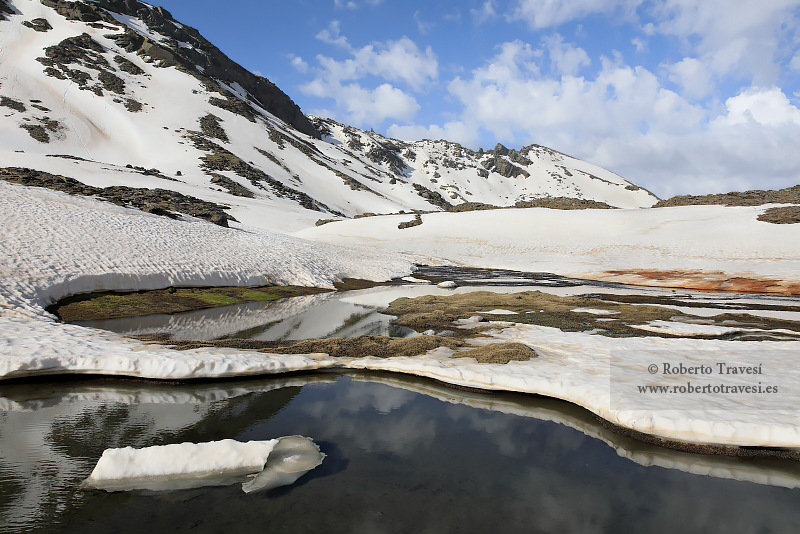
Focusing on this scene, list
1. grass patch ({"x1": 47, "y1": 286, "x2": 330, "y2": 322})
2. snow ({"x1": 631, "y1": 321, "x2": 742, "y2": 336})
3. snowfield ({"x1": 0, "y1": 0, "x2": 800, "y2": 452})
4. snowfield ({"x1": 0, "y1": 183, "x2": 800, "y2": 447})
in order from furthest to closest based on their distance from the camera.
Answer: grass patch ({"x1": 47, "y1": 286, "x2": 330, "y2": 322}) → snow ({"x1": 631, "y1": 321, "x2": 742, "y2": 336}) → snowfield ({"x1": 0, "y1": 0, "x2": 800, "y2": 452}) → snowfield ({"x1": 0, "y1": 183, "x2": 800, "y2": 447})

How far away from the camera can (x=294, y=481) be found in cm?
565

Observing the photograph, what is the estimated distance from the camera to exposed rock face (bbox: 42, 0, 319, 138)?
438 ft

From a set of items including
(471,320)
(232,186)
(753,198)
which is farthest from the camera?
(232,186)

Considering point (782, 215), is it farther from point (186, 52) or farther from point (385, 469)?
point (186, 52)

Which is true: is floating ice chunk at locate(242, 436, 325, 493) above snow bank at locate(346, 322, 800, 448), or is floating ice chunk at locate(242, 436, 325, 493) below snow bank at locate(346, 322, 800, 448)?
below

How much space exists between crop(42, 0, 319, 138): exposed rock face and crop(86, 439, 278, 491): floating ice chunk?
143168 millimetres

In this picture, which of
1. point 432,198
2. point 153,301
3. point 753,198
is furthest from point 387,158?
point 153,301

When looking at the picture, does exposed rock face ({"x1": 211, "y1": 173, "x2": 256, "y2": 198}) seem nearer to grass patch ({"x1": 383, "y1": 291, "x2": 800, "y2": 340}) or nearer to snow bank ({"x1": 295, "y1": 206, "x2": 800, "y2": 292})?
snow bank ({"x1": 295, "y1": 206, "x2": 800, "y2": 292})

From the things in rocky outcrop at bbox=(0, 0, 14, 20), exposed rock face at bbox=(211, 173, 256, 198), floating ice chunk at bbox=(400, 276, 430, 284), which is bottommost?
floating ice chunk at bbox=(400, 276, 430, 284)

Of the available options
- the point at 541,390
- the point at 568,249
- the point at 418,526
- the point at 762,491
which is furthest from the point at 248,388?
the point at 568,249

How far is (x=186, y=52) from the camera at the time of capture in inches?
5871

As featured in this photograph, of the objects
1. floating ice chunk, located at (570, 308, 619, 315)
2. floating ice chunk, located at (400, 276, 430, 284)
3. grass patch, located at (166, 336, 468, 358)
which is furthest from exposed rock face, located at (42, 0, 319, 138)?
grass patch, located at (166, 336, 468, 358)

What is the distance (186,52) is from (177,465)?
17772cm

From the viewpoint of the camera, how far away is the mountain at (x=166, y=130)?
72312 mm
